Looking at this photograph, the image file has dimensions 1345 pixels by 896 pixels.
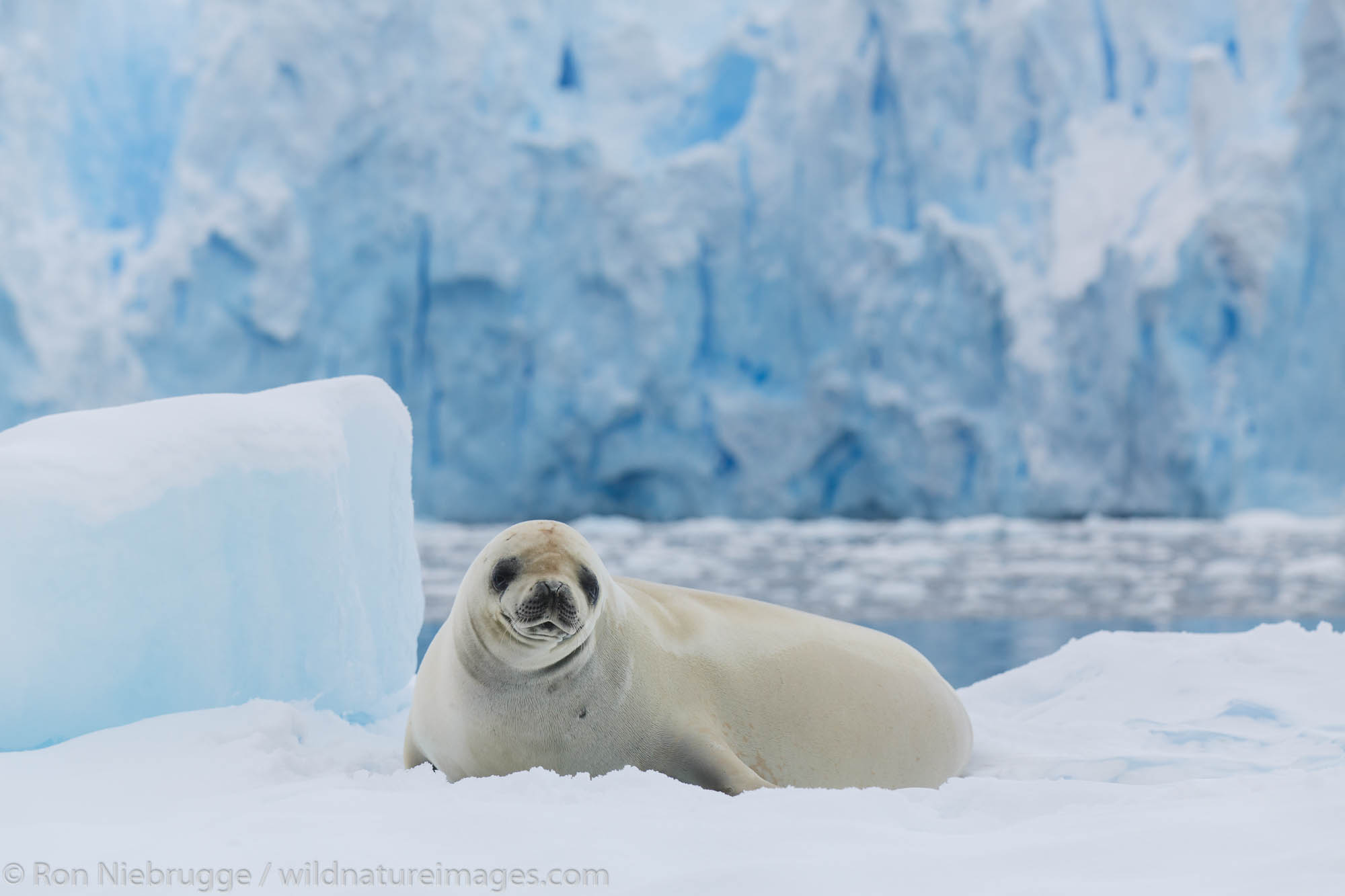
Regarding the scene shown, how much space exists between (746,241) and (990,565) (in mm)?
8272

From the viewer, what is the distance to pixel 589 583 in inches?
81.5

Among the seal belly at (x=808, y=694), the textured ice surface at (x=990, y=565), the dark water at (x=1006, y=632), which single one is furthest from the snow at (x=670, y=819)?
the textured ice surface at (x=990, y=565)

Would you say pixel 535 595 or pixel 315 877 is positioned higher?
pixel 535 595

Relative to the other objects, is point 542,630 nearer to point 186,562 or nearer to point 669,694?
point 669,694

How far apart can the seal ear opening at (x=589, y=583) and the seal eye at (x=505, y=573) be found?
0.11m

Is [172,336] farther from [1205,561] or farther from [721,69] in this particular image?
[1205,561]

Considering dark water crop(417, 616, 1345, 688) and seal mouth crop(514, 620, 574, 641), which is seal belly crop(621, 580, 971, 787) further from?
dark water crop(417, 616, 1345, 688)

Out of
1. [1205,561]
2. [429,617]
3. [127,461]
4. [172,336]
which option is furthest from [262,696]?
[172,336]

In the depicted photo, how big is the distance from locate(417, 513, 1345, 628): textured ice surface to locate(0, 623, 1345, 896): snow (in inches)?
227

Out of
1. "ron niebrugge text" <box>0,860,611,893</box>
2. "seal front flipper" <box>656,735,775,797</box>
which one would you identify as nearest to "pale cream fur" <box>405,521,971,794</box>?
"seal front flipper" <box>656,735,775,797</box>

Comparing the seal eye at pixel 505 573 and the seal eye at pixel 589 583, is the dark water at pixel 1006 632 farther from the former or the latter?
the seal eye at pixel 505 573

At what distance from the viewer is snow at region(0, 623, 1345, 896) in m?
1.40

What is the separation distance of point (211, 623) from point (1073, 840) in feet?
7.06

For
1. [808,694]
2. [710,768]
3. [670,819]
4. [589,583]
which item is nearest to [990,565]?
[808,694]
